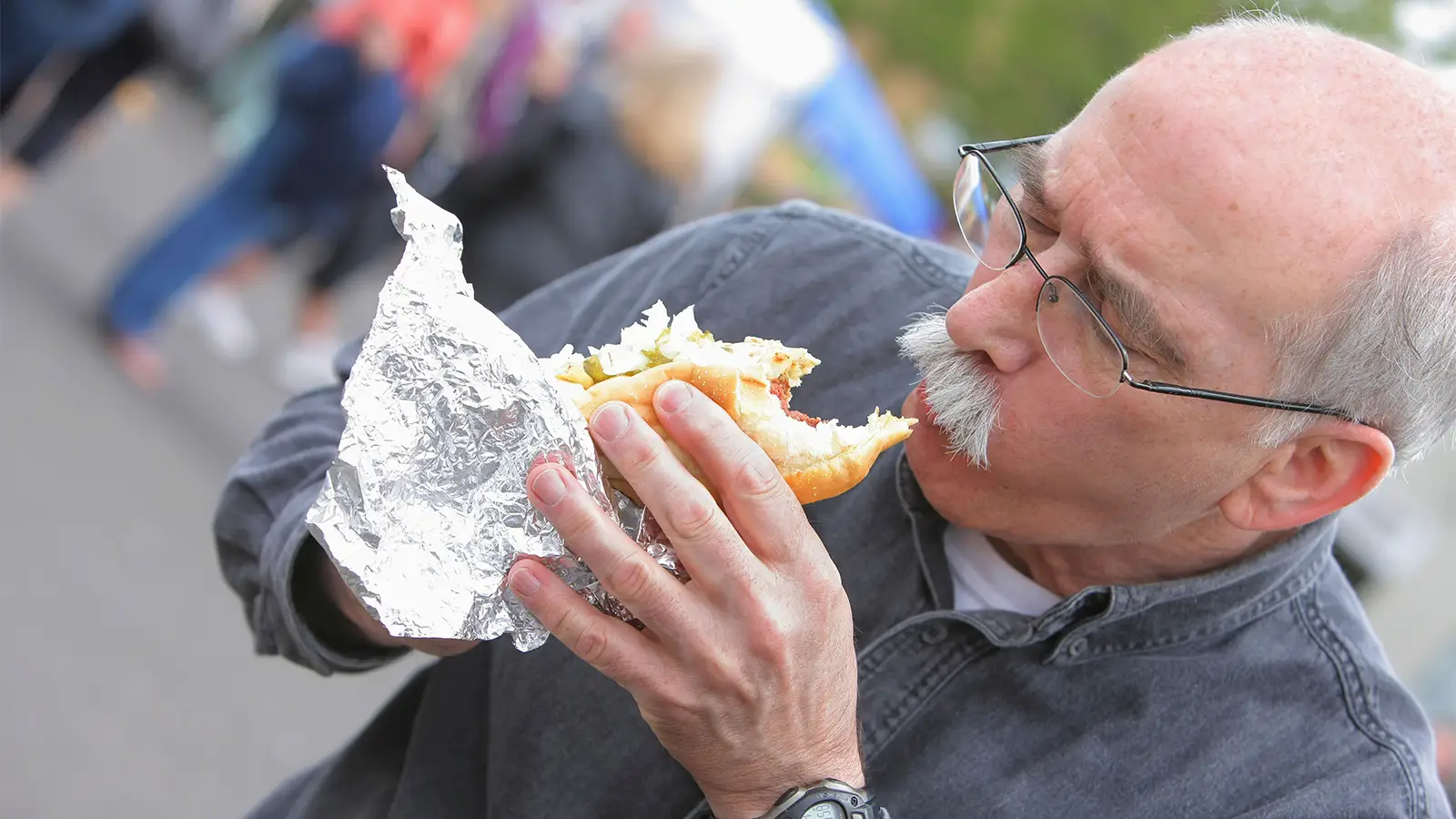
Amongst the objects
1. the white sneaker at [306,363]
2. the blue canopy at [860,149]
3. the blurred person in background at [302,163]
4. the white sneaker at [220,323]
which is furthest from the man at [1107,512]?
the blue canopy at [860,149]

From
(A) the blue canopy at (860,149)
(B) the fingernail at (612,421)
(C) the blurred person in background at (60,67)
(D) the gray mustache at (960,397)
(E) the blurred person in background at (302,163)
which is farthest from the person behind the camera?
(A) the blue canopy at (860,149)

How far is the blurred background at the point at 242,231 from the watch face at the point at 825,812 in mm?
1287

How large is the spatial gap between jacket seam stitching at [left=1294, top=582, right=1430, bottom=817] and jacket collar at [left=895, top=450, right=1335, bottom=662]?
0.16 ft

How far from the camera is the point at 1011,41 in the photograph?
17.5m

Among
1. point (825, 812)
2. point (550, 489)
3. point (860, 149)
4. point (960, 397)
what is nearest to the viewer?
point (550, 489)

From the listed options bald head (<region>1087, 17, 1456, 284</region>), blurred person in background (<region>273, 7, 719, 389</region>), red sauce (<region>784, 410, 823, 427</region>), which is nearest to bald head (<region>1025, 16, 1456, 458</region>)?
bald head (<region>1087, 17, 1456, 284</region>)

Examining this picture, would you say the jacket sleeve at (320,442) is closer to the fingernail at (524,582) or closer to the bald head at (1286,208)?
the fingernail at (524,582)

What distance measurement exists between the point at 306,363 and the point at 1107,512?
5.50m

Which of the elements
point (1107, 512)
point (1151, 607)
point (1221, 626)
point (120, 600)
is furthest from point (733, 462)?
point (120, 600)

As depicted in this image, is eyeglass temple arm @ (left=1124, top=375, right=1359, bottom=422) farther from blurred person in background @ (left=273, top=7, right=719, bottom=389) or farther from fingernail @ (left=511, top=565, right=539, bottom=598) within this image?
blurred person in background @ (left=273, top=7, right=719, bottom=389)

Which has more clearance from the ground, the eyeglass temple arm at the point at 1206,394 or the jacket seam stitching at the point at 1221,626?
the eyeglass temple arm at the point at 1206,394

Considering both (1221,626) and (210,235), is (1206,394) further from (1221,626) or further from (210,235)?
(210,235)

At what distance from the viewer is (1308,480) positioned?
1.78 metres

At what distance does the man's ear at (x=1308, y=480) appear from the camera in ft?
5.72
